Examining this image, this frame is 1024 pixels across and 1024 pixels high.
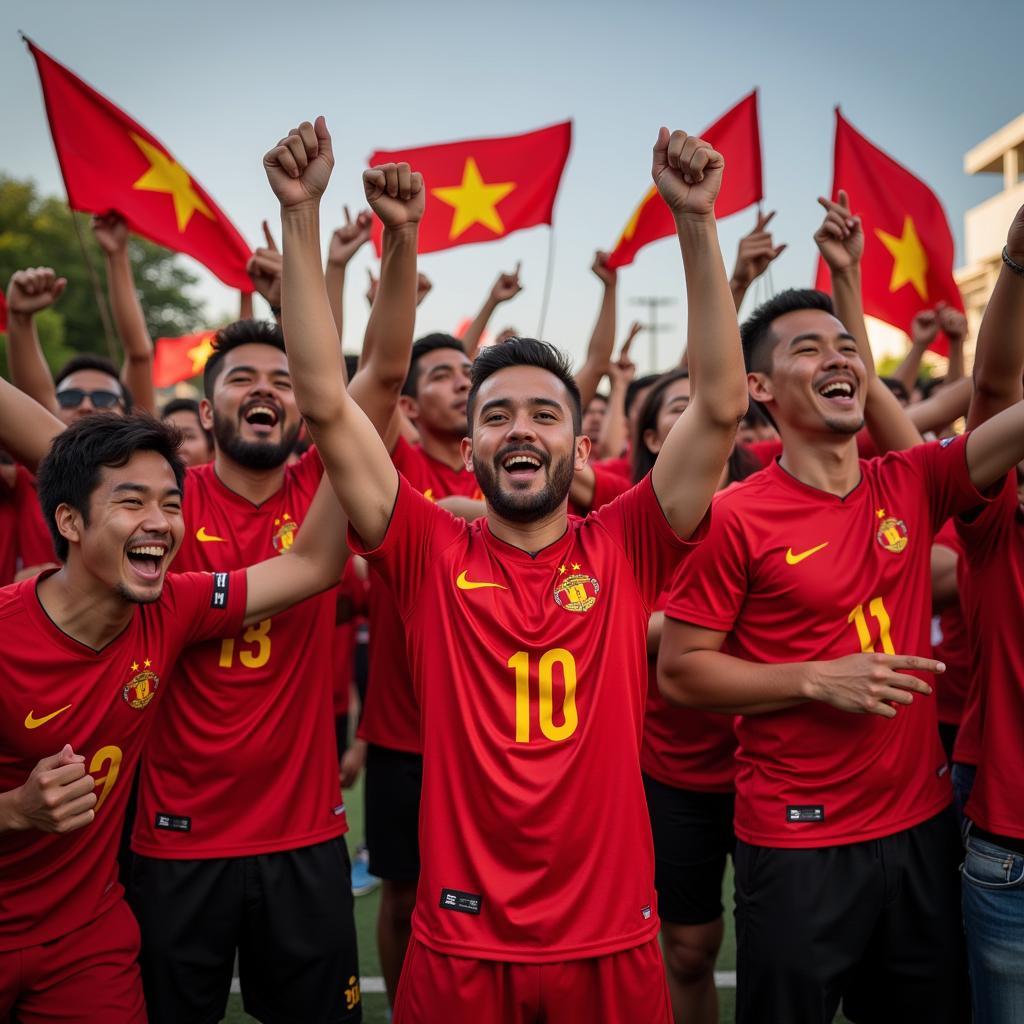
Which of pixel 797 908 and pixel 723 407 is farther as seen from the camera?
pixel 797 908

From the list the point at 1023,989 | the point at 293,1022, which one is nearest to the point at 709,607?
the point at 1023,989

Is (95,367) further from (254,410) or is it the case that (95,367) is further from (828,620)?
(828,620)

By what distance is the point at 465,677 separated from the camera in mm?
2709

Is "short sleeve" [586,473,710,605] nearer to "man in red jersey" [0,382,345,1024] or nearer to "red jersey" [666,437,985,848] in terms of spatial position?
"red jersey" [666,437,985,848]

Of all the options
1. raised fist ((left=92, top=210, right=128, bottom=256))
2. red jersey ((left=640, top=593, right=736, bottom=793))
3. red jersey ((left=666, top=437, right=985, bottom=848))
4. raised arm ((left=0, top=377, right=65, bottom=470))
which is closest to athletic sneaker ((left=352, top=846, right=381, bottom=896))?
red jersey ((left=640, top=593, right=736, bottom=793))

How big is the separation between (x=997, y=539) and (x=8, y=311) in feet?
13.5

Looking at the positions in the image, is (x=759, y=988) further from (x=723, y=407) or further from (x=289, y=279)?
(x=289, y=279)

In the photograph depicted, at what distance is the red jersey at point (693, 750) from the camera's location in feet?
13.0

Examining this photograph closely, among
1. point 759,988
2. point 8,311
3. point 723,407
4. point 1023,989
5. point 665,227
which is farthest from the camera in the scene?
point 665,227

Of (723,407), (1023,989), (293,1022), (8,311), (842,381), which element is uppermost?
(8,311)

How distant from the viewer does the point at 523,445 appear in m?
2.80

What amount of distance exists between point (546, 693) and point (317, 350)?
3.71 feet

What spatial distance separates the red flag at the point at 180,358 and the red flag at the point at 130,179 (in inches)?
203

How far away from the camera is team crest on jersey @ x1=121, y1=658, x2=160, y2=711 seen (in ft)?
10.2
